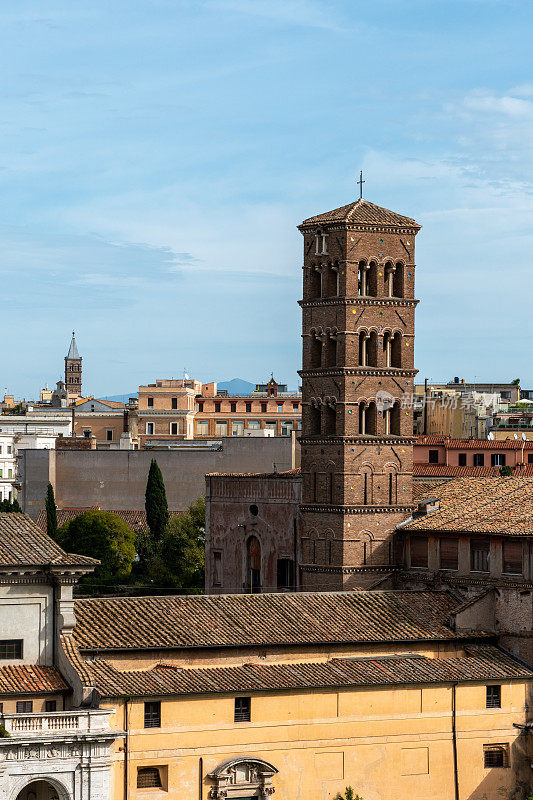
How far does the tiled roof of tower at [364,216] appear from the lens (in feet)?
177

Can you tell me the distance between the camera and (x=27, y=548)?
140ft

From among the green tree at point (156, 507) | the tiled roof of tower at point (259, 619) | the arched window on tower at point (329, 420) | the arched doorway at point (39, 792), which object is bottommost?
the arched doorway at point (39, 792)

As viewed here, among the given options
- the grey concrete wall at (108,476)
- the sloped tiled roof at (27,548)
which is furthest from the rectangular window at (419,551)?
the grey concrete wall at (108,476)

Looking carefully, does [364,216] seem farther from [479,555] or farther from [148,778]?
[148,778]

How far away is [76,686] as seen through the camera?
4022 cm

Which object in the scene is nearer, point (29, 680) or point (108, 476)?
point (29, 680)

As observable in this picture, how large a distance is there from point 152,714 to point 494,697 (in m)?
10.2

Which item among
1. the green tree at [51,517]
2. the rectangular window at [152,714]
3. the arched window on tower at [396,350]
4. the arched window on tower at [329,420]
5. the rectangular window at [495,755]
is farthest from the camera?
the green tree at [51,517]

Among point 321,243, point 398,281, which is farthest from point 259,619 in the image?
point 321,243

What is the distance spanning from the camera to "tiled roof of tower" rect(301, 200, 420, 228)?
177 feet

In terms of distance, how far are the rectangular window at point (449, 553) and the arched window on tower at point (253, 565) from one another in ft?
36.2

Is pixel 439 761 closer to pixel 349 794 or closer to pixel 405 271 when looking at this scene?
pixel 349 794

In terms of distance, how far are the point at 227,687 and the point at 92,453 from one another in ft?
225

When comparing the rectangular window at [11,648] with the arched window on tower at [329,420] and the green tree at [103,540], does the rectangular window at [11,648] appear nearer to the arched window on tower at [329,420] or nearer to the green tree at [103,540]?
the arched window on tower at [329,420]
